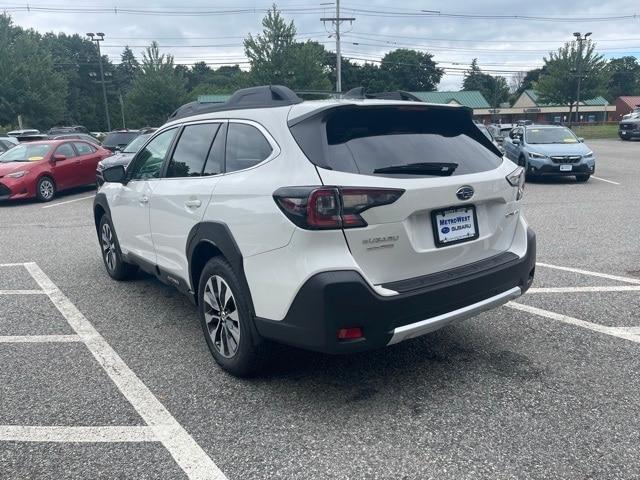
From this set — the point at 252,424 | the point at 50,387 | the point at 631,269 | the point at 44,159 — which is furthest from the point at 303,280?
the point at 44,159

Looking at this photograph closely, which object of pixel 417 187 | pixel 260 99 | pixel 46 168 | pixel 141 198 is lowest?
pixel 46 168

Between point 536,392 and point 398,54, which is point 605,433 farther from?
point 398,54

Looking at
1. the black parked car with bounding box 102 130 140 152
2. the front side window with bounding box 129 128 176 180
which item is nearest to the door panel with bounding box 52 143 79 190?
the black parked car with bounding box 102 130 140 152

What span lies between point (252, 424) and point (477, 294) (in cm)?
152

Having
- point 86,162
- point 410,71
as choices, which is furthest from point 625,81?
point 86,162

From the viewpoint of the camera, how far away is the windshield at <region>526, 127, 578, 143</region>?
15227 mm

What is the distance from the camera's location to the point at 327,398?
131 inches

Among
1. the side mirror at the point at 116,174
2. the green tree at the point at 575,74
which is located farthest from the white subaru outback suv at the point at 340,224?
the green tree at the point at 575,74

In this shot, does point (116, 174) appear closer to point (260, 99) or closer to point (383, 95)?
point (260, 99)

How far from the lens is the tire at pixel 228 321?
330 centimetres

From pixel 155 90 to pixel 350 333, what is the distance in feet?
133

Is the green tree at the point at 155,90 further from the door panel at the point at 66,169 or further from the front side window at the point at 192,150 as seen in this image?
the front side window at the point at 192,150

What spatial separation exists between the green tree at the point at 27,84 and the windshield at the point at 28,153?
86.3 ft

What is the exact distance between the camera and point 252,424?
10.0 ft
